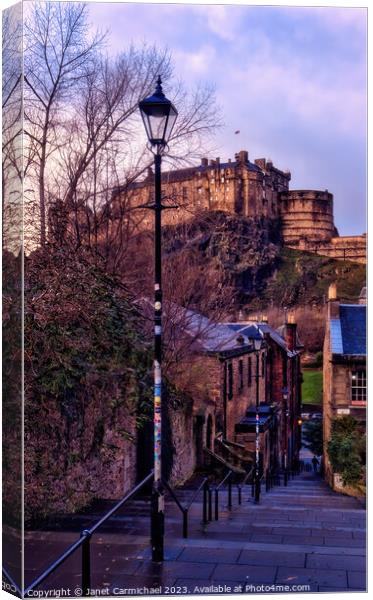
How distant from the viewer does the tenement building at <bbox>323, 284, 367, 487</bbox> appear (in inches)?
388

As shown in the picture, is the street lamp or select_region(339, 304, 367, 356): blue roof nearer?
select_region(339, 304, 367, 356): blue roof

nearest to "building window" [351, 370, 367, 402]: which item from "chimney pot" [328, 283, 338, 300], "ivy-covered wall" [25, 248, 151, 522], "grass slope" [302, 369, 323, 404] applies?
"grass slope" [302, 369, 323, 404]

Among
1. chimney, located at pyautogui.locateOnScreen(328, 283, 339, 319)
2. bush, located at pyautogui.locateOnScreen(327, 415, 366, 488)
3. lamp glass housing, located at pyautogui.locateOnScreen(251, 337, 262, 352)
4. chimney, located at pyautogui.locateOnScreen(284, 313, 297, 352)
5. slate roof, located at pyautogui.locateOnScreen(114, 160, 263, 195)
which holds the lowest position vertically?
bush, located at pyautogui.locateOnScreen(327, 415, 366, 488)

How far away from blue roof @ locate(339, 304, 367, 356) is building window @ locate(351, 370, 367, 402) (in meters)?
0.30

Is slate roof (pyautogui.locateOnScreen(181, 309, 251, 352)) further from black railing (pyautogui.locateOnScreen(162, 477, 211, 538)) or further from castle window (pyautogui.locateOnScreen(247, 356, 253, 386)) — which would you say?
black railing (pyautogui.locateOnScreen(162, 477, 211, 538))

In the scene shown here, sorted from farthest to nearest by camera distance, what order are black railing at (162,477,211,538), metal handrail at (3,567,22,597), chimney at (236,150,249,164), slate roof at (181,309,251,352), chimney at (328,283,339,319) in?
slate roof at (181,309,251,352), chimney at (328,283,339,319), chimney at (236,150,249,164), black railing at (162,477,211,538), metal handrail at (3,567,22,597)

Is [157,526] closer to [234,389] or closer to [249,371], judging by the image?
Answer: [234,389]

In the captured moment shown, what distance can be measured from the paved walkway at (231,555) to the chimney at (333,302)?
2.65 meters

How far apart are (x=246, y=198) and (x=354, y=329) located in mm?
2476

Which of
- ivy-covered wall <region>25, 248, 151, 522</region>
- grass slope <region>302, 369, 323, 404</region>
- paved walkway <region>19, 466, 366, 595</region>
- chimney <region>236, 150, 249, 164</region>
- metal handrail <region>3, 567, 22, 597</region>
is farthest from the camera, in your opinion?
grass slope <region>302, 369, 323, 404</region>

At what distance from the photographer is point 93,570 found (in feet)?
27.6

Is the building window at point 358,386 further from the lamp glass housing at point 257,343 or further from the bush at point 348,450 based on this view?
the lamp glass housing at point 257,343

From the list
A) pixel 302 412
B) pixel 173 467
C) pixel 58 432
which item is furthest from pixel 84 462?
pixel 302 412

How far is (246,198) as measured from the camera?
1041 cm
